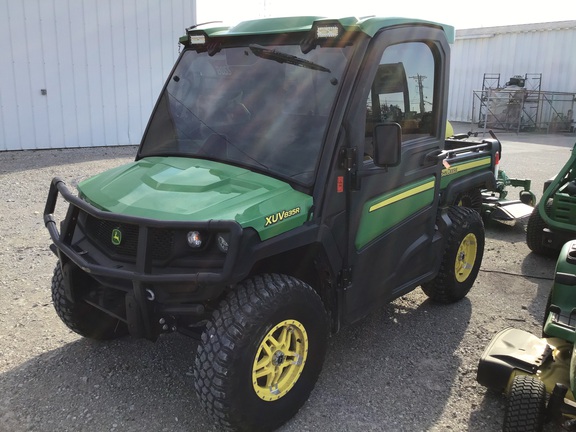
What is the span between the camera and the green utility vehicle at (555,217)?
18.2 feet

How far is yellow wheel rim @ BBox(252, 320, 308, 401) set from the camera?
8.91 ft

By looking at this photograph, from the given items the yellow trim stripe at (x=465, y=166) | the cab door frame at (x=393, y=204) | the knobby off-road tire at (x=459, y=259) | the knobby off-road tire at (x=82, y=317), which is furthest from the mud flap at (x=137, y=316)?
the yellow trim stripe at (x=465, y=166)

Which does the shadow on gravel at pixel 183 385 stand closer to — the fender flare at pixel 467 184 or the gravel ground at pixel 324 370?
the gravel ground at pixel 324 370

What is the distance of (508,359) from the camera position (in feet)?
10.0

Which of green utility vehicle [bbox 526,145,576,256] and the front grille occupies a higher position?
the front grille

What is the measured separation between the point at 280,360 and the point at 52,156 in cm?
1020

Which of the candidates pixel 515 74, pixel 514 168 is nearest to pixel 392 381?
pixel 514 168

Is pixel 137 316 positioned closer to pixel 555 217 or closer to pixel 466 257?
pixel 466 257

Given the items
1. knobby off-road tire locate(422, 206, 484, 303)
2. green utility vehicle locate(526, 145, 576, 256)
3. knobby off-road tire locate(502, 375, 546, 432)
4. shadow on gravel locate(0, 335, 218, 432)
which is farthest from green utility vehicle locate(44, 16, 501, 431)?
green utility vehicle locate(526, 145, 576, 256)

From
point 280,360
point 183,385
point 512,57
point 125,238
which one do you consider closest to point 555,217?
point 280,360

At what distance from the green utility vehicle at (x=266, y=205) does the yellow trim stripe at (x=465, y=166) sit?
0.53 meters

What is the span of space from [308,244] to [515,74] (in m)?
23.7

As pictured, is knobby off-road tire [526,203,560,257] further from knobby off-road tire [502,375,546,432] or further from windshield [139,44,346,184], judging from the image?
windshield [139,44,346,184]

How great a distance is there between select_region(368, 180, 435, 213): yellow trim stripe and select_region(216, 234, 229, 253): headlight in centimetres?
105
